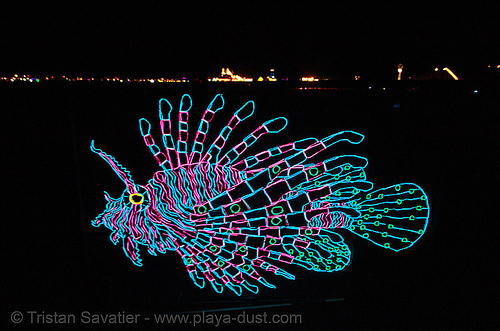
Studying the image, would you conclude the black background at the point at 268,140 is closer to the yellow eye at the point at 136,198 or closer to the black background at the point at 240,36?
the black background at the point at 240,36

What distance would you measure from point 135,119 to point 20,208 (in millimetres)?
1347

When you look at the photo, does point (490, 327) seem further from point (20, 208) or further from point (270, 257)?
point (20, 208)

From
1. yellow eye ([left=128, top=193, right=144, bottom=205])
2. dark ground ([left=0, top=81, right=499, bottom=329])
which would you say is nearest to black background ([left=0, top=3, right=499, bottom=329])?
dark ground ([left=0, top=81, right=499, bottom=329])

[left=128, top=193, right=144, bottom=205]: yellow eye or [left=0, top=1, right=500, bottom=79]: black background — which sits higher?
[left=0, top=1, right=500, bottom=79]: black background

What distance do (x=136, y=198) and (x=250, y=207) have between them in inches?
38.5

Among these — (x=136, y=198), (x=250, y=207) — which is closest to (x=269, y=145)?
(x=250, y=207)

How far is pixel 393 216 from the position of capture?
2340 millimetres

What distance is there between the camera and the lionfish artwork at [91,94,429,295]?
2.16 meters

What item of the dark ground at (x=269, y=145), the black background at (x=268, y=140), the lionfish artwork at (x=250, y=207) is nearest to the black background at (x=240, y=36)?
the black background at (x=268, y=140)

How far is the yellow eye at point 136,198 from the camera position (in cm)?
223

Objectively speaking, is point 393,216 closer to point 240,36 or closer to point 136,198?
point 240,36

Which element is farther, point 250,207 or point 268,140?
point 250,207

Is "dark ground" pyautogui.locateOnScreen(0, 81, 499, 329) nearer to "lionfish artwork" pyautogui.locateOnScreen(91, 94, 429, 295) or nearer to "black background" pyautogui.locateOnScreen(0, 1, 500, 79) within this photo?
"lionfish artwork" pyautogui.locateOnScreen(91, 94, 429, 295)

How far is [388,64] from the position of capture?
2.44m
